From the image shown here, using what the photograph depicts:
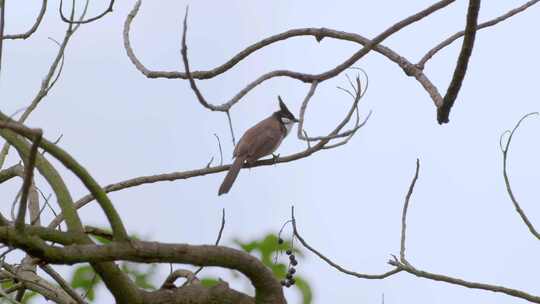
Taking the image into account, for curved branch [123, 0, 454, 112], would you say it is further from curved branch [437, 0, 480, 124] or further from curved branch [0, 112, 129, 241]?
curved branch [0, 112, 129, 241]

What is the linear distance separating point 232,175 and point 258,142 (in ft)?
1.58

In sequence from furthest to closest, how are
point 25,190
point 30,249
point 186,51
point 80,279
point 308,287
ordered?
point 80,279 → point 308,287 → point 186,51 → point 30,249 → point 25,190

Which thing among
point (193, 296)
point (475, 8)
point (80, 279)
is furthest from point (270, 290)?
point (80, 279)

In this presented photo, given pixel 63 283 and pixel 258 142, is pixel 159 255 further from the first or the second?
pixel 258 142

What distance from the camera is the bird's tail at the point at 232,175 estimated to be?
6.73 metres

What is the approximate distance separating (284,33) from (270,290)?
1.31m

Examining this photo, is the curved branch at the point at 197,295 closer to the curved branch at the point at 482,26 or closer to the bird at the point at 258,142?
the curved branch at the point at 482,26

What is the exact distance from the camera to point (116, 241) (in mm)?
2459

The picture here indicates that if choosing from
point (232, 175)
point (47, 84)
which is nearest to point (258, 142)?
point (232, 175)

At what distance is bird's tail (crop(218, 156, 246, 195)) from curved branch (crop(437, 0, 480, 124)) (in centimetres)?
377

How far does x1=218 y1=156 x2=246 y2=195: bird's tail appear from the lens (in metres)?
6.73

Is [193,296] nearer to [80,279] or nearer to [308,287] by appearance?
[308,287]

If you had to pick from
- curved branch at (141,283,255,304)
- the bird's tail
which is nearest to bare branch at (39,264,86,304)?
curved branch at (141,283,255,304)

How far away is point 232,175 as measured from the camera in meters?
6.91
